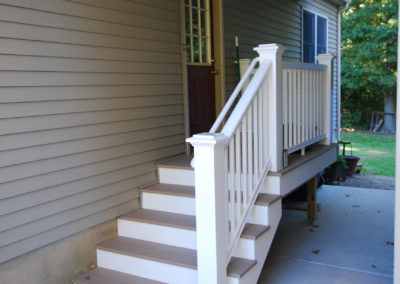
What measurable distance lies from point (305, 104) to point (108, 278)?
8.50ft

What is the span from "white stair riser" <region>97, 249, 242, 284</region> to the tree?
14.0 metres

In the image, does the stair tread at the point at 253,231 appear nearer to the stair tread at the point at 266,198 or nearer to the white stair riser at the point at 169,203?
the stair tread at the point at 266,198

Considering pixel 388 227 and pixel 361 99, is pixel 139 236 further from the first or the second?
pixel 361 99

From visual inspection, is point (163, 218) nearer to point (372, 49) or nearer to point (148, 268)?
point (148, 268)

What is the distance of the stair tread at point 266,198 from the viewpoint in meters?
3.16

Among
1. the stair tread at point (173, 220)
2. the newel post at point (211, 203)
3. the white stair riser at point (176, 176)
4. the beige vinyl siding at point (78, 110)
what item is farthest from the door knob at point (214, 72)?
the newel post at point (211, 203)

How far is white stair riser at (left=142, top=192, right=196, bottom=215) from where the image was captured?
11.4ft

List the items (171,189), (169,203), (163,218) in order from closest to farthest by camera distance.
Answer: (163,218) → (169,203) → (171,189)

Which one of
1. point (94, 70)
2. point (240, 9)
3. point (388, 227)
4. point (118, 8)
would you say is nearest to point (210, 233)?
point (94, 70)

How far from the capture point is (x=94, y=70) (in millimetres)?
3291

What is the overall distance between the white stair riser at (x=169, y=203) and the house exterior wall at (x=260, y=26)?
A: 199cm

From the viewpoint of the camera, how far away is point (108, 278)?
3.12 m

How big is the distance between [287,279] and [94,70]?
7.84 feet

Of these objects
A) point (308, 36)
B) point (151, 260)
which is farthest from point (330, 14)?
point (151, 260)
